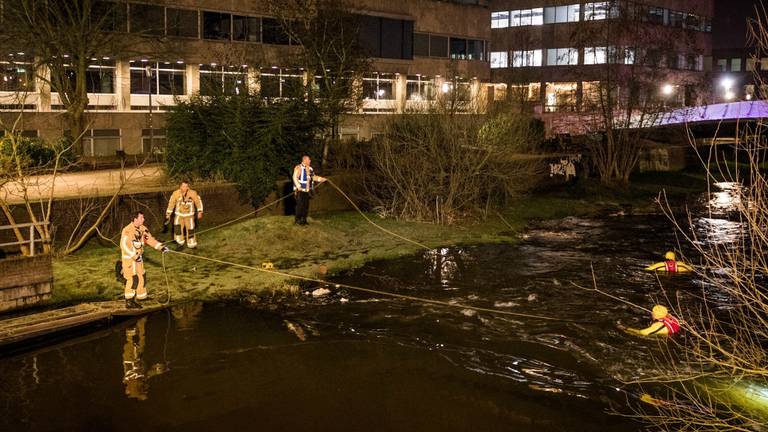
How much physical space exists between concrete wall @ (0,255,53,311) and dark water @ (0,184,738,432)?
2.12 meters

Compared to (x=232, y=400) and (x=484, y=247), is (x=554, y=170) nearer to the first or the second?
(x=484, y=247)

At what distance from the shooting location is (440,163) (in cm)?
2488

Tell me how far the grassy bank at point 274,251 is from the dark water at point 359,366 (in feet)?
4.90

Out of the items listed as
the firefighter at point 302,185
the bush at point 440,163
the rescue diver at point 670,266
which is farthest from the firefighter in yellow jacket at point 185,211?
the rescue diver at point 670,266

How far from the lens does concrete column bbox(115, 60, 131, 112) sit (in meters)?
39.1

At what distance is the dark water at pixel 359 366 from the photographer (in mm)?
→ 10320

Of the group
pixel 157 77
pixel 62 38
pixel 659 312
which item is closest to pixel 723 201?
pixel 659 312

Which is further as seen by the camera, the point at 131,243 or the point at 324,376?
the point at 131,243

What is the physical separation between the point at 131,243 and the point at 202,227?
747 cm

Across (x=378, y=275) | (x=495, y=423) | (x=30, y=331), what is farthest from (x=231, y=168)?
(x=495, y=423)

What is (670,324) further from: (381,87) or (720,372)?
(381,87)

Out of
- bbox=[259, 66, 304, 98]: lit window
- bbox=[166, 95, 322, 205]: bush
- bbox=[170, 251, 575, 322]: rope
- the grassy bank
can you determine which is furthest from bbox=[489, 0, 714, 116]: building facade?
bbox=[170, 251, 575, 322]: rope

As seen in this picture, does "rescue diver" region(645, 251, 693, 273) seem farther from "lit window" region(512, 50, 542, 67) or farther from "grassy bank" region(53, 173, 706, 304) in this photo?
"lit window" region(512, 50, 542, 67)

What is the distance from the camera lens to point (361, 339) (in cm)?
1359
